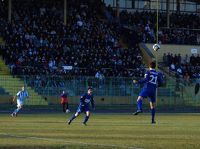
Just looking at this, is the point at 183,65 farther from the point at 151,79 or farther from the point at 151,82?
the point at 151,79

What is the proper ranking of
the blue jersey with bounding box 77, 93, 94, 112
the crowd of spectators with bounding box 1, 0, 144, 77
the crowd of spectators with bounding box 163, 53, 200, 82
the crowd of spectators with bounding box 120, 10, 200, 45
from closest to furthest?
1. the blue jersey with bounding box 77, 93, 94, 112
2. the crowd of spectators with bounding box 1, 0, 144, 77
3. the crowd of spectators with bounding box 163, 53, 200, 82
4. the crowd of spectators with bounding box 120, 10, 200, 45

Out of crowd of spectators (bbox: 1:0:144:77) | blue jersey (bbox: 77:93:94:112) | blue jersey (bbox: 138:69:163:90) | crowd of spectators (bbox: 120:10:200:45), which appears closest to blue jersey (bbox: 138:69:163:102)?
blue jersey (bbox: 138:69:163:90)

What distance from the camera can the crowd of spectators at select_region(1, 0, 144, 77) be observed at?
178 feet

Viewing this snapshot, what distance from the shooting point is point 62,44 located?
57.9 m

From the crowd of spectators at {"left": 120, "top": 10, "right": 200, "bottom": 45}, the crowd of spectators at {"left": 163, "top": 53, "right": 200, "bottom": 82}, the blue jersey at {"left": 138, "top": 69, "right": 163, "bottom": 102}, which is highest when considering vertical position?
the crowd of spectators at {"left": 120, "top": 10, "right": 200, "bottom": 45}

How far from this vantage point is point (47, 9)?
2450 inches

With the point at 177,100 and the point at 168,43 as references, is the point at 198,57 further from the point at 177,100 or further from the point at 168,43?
the point at 177,100

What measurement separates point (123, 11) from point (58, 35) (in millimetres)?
13539

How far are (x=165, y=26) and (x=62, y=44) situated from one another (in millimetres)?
15725

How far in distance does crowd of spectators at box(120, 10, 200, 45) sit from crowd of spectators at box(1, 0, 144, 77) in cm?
289

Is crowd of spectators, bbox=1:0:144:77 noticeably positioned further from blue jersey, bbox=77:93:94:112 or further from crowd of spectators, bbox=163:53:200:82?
blue jersey, bbox=77:93:94:112

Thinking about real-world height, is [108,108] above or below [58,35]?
below

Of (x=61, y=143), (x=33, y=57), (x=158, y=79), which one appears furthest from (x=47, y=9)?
(x=61, y=143)

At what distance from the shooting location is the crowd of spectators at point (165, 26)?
66.1 metres
